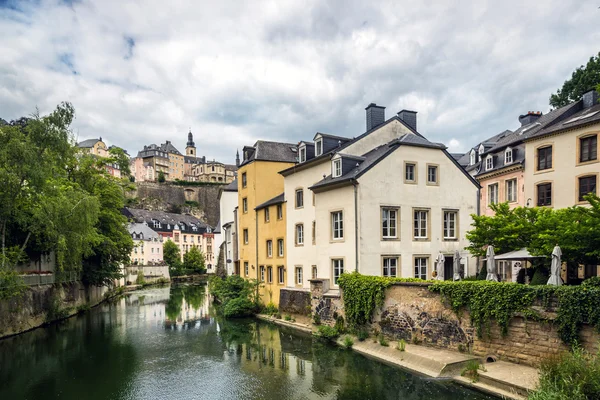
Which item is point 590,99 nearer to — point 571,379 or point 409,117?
point 409,117

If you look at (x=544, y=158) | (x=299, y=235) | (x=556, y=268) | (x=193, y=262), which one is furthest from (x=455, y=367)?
(x=193, y=262)

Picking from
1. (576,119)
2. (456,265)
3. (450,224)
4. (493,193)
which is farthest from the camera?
(493,193)

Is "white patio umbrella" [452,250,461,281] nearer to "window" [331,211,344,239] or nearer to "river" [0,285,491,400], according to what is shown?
"river" [0,285,491,400]

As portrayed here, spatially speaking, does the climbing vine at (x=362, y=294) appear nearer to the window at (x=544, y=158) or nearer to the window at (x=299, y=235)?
the window at (x=299, y=235)

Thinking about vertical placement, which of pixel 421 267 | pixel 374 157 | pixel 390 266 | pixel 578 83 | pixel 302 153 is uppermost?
pixel 578 83

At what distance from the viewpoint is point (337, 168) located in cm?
2259

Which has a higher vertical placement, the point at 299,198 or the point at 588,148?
the point at 588,148

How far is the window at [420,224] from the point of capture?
22.4 m

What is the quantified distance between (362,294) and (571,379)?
389 inches

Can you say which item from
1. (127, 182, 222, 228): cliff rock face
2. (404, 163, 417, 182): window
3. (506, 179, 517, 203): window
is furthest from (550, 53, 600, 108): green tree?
(127, 182, 222, 228): cliff rock face

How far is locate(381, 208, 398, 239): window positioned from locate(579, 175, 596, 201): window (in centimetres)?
1182

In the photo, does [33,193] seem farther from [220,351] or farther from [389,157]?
[389,157]

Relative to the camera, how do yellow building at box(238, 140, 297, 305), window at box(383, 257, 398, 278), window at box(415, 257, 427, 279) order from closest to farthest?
window at box(383, 257, 398, 278) → window at box(415, 257, 427, 279) → yellow building at box(238, 140, 297, 305)

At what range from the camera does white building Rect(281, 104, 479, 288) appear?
68.9 ft
